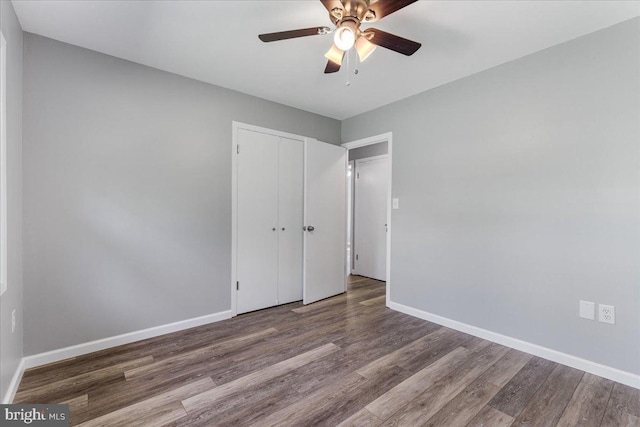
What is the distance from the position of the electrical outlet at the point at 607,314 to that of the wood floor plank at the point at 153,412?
2.73 m

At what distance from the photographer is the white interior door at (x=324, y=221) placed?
11.7ft

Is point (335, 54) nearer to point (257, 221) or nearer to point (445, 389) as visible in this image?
point (257, 221)

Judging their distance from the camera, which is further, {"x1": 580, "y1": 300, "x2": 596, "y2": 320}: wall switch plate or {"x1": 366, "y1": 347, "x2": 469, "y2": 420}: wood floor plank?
{"x1": 580, "y1": 300, "x2": 596, "y2": 320}: wall switch plate

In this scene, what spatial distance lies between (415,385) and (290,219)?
2.16m

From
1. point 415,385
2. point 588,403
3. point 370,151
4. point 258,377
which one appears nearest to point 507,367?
point 588,403

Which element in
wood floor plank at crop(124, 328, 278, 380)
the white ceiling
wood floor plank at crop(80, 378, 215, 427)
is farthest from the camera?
wood floor plank at crop(124, 328, 278, 380)

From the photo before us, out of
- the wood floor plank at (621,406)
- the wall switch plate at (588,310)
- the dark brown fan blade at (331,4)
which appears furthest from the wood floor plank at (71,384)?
the wall switch plate at (588,310)

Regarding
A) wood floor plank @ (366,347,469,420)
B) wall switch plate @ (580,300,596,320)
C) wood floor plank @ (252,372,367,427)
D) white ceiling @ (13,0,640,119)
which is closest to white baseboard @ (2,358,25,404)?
wood floor plank @ (252,372,367,427)

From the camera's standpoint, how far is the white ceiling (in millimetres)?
1814

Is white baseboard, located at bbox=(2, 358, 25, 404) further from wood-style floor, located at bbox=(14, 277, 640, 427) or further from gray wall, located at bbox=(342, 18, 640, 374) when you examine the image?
gray wall, located at bbox=(342, 18, 640, 374)

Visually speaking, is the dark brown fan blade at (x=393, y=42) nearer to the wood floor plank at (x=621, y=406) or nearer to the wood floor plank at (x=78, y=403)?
the wood floor plank at (x=621, y=406)

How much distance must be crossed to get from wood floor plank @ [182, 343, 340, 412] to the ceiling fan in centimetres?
216

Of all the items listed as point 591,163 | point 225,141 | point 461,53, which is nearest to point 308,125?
point 225,141

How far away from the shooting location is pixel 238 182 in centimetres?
308
